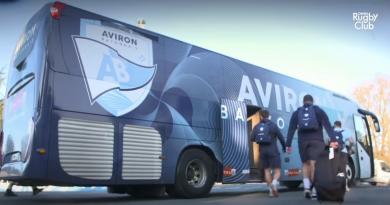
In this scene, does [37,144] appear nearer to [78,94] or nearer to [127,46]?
[78,94]

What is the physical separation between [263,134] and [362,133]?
8.10m

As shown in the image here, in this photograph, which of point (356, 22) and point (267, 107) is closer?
point (356, 22)

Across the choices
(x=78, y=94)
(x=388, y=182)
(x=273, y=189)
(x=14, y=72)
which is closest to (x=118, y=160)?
(x=78, y=94)

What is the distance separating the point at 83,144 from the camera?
779cm

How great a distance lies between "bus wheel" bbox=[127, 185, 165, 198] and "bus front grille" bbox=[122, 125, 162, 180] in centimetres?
118

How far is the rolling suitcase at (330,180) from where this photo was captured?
25.3 feet

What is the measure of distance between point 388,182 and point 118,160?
1827 cm

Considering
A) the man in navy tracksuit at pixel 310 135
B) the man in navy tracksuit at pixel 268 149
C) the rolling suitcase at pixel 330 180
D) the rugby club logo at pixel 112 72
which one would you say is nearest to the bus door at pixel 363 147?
the man in navy tracksuit at pixel 268 149

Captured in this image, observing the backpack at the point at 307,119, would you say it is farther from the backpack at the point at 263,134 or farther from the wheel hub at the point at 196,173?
the wheel hub at the point at 196,173

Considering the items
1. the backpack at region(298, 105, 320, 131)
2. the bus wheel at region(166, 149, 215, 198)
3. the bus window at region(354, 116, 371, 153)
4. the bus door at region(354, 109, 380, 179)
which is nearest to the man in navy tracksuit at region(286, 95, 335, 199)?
the backpack at region(298, 105, 320, 131)

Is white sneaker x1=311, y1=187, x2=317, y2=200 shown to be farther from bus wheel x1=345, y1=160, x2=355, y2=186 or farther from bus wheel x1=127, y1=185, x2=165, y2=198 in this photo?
bus wheel x1=345, y1=160, x2=355, y2=186

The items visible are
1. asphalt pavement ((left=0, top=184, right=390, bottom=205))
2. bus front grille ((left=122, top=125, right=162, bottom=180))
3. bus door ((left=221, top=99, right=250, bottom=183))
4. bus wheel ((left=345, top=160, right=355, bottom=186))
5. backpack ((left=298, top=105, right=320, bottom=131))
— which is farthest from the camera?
bus wheel ((left=345, top=160, right=355, bottom=186))

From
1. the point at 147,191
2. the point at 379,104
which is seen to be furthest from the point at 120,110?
the point at 379,104

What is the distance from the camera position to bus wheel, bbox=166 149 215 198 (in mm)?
9359
